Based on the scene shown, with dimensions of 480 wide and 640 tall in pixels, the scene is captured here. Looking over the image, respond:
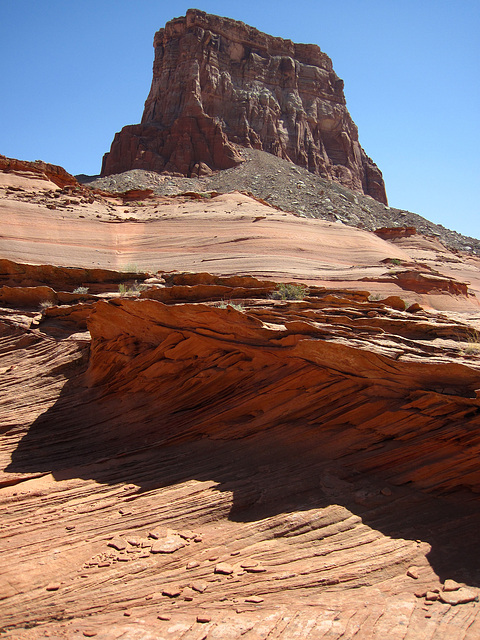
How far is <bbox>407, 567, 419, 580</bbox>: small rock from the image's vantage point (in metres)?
4.81

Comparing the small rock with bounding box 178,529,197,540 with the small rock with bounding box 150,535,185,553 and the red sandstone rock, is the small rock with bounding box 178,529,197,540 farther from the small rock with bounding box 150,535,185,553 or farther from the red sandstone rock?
the red sandstone rock

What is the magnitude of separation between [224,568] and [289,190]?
152 feet

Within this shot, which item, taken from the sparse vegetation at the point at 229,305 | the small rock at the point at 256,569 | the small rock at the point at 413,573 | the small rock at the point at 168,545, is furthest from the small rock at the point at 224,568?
the sparse vegetation at the point at 229,305

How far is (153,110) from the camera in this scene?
2490 inches

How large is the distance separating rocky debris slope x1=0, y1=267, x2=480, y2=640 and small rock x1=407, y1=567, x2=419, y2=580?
0.09 feet

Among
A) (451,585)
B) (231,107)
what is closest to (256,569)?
(451,585)

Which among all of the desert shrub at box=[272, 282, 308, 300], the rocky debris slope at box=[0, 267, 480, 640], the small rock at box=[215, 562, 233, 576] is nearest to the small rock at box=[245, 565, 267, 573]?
the rocky debris slope at box=[0, 267, 480, 640]

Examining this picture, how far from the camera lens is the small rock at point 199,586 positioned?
4.73 metres

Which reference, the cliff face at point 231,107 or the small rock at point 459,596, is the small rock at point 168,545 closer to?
the small rock at point 459,596

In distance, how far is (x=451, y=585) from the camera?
4.61 metres

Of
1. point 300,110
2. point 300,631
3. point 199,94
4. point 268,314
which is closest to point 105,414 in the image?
point 268,314

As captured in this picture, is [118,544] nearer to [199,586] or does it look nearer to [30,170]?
[199,586]

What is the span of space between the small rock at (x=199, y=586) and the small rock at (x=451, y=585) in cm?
239

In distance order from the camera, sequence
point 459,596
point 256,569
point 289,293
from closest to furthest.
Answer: point 459,596 < point 256,569 < point 289,293
